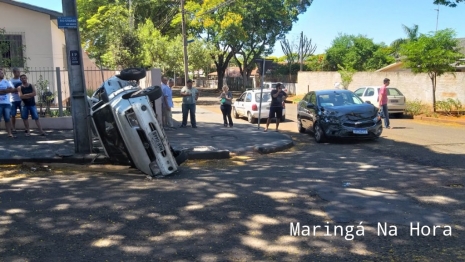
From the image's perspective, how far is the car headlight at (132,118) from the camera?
7.18 m

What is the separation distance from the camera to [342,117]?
11906 mm

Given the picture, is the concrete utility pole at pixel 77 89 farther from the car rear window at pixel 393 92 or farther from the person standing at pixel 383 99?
the car rear window at pixel 393 92

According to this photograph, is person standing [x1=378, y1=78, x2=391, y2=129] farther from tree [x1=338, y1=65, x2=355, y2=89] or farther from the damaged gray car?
tree [x1=338, y1=65, x2=355, y2=89]

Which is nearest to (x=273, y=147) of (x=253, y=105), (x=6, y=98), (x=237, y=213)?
(x=237, y=213)

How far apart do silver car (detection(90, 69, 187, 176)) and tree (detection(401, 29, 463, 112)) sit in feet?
49.3

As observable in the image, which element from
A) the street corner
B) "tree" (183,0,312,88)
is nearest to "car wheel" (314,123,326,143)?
the street corner

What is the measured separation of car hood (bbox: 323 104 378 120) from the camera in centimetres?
1193

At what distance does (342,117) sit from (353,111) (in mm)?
362

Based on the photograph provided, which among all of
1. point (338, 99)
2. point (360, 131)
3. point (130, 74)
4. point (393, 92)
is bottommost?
point (360, 131)

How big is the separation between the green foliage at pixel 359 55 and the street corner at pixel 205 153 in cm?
3735

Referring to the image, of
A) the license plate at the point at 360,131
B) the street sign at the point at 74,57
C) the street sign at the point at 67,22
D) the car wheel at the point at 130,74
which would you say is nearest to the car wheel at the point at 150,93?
the car wheel at the point at 130,74

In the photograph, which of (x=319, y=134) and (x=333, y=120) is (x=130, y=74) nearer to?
(x=333, y=120)

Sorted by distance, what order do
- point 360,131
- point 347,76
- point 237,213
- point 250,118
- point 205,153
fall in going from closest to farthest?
point 237,213, point 205,153, point 360,131, point 250,118, point 347,76

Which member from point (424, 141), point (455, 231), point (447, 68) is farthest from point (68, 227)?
point (447, 68)
